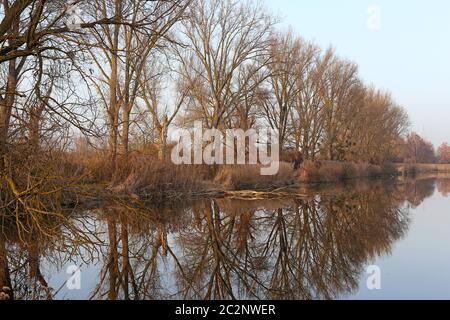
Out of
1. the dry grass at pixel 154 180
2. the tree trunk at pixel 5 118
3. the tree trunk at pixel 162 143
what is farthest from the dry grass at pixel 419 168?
the tree trunk at pixel 5 118

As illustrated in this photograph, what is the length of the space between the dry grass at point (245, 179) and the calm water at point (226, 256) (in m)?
8.49

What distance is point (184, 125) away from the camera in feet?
86.3

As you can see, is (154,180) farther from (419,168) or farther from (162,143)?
(419,168)

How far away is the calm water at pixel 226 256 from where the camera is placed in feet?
18.8

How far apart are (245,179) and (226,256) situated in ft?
48.7

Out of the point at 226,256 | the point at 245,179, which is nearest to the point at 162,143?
the point at 245,179

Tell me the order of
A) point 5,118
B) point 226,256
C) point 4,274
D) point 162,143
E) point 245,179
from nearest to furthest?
point 4,274, point 226,256, point 5,118, point 162,143, point 245,179

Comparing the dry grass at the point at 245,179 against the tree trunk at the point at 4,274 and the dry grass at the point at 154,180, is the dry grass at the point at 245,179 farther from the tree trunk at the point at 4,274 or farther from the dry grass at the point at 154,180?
the tree trunk at the point at 4,274

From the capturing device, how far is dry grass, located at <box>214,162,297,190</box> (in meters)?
21.7

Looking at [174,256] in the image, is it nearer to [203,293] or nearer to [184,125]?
[203,293]

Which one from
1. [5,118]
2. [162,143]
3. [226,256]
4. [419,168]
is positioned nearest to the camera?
[226,256]

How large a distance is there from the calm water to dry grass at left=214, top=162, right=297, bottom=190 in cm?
849

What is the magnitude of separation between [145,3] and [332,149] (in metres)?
30.6

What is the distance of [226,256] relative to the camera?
7730 mm
